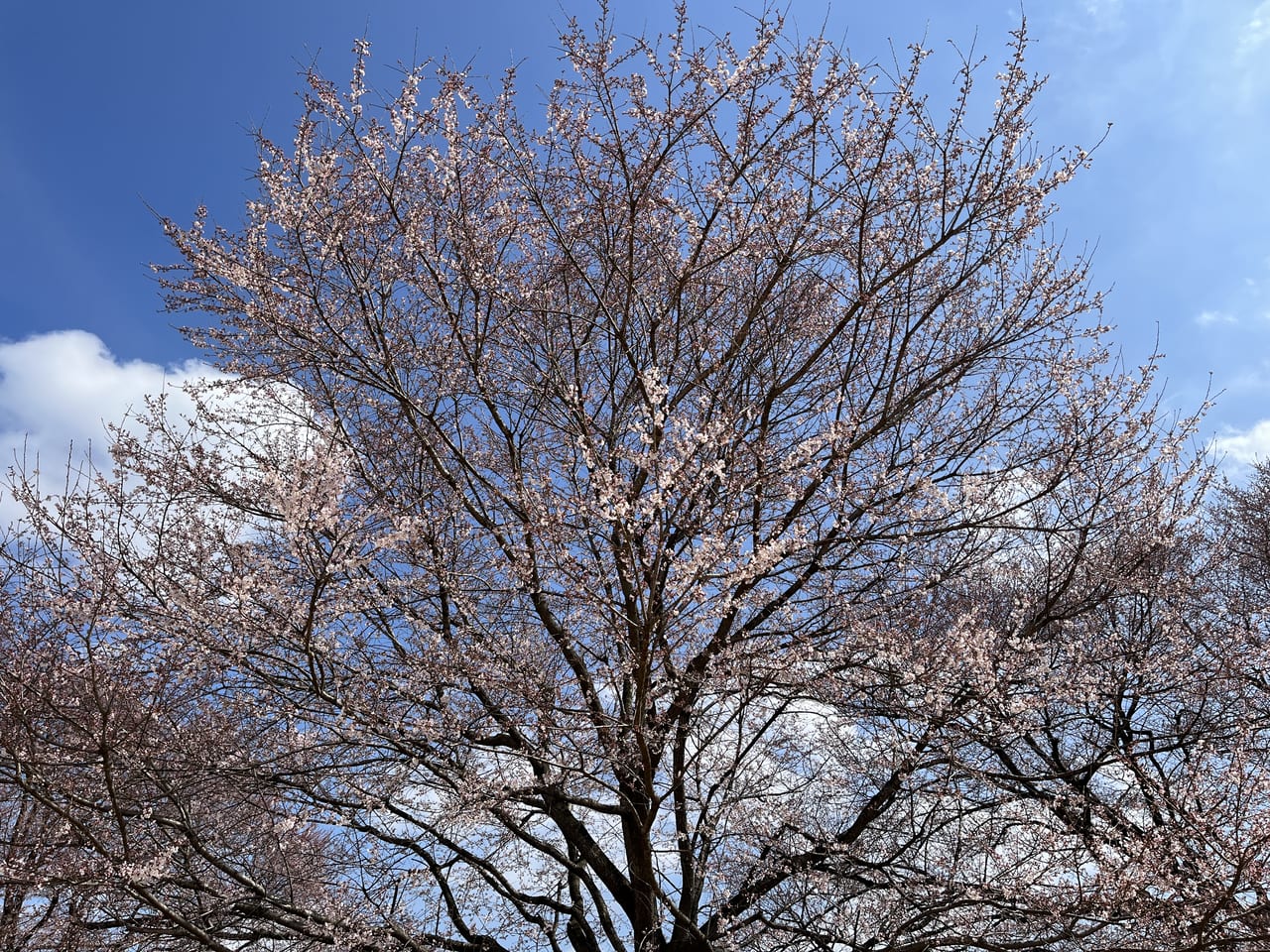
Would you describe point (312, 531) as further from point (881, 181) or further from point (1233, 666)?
point (1233, 666)

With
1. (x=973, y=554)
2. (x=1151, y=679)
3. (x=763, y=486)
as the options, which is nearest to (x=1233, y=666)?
(x=1151, y=679)

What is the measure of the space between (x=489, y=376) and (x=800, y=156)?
2915 mm

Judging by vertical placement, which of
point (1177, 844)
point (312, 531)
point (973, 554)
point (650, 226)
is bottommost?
point (1177, 844)

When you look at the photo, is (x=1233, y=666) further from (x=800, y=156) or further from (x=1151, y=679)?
(x=800, y=156)

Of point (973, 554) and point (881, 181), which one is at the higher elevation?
point (881, 181)

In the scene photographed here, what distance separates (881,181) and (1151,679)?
517cm

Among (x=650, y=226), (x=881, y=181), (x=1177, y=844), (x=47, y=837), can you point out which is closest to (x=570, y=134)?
(x=650, y=226)

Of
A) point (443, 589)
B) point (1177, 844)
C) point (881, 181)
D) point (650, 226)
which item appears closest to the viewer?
point (1177, 844)

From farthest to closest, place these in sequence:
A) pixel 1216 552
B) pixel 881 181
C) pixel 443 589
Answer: pixel 1216 552
pixel 881 181
pixel 443 589

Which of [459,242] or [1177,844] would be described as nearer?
[1177,844]

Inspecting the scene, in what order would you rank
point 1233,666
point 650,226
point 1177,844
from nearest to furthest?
point 1177,844 < point 650,226 < point 1233,666

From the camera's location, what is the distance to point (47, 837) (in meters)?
6.84

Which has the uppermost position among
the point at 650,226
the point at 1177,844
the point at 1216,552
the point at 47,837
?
the point at 650,226

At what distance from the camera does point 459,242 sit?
6.64 meters
